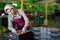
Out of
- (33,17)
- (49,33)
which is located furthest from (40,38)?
(33,17)

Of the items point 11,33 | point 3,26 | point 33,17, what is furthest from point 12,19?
point 33,17

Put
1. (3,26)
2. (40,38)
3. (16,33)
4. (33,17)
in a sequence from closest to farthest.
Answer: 1. (16,33)
2. (40,38)
3. (3,26)
4. (33,17)

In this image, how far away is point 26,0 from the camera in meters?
4.21

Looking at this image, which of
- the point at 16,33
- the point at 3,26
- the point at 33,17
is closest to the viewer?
the point at 16,33

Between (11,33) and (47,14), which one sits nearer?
(11,33)

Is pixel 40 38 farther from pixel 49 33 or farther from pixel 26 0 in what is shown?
pixel 26 0

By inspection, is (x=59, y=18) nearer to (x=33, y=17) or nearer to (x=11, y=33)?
(x=33, y=17)

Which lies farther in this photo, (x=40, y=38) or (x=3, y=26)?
(x=3, y=26)

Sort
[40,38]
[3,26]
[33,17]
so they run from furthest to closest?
1. [33,17]
2. [3,26]
3. [40,38]

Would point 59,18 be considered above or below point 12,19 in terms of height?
below

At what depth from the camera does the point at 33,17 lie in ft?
13.7

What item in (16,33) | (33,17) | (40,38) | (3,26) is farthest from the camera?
(33,17)

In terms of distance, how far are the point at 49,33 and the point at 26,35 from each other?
331 mm

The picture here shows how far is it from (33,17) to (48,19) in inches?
13.8
